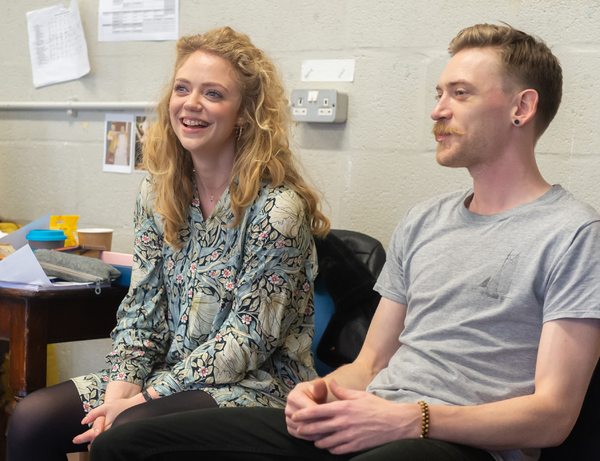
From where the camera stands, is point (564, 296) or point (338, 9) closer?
point (564, 296)

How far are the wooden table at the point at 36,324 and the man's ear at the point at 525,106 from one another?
1.12m

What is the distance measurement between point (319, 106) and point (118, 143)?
32.9 inches

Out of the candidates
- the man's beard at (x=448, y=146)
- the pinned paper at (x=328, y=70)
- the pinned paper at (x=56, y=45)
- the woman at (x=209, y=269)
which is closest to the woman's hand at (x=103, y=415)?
the woman at (x=209, y=269)

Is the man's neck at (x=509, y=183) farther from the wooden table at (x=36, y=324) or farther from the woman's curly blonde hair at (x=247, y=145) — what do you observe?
the wooden table at (x=36, y=324)

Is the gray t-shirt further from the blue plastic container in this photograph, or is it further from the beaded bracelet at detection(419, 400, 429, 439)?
the blue plastic container

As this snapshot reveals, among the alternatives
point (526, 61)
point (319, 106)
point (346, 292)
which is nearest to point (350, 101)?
point (319, 106)

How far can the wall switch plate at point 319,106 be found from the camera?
1783 mm

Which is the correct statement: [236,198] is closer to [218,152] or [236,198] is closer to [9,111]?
[218,152]

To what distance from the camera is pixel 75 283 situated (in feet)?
5.33

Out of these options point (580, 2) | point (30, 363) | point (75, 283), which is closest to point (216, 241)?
point (75, 283)

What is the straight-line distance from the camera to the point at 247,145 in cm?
150

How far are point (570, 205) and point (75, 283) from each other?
1189 mm

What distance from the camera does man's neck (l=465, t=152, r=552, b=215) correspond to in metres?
1.15

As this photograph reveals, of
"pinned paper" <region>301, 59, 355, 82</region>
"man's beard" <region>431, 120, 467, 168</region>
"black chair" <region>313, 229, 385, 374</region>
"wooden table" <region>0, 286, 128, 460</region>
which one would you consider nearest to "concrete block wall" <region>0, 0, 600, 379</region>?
"pinned paper" <region>301, 59, 355, 82</region>
